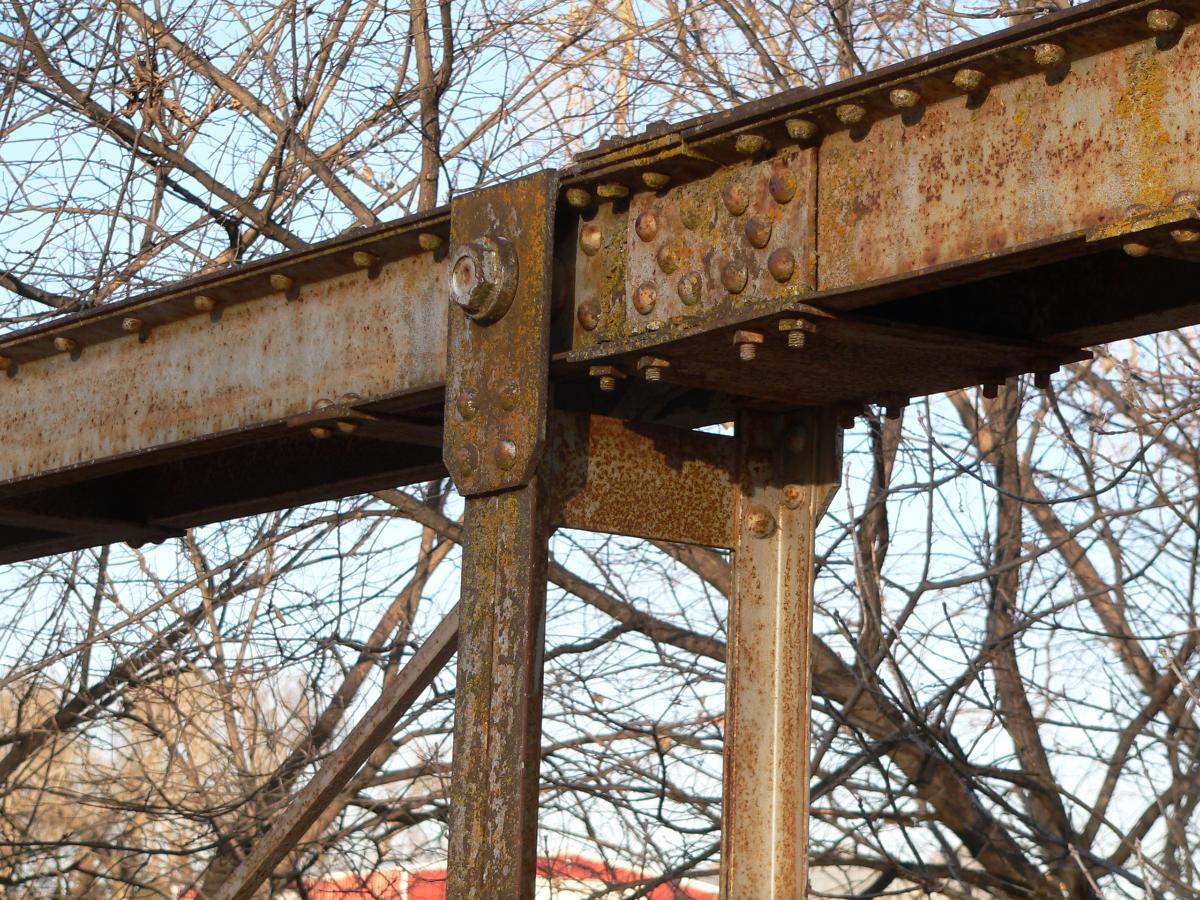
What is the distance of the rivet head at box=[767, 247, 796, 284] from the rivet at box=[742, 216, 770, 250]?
5 cm

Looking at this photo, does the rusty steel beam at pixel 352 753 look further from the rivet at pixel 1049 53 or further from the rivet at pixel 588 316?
the rivet at pixel 1049 53

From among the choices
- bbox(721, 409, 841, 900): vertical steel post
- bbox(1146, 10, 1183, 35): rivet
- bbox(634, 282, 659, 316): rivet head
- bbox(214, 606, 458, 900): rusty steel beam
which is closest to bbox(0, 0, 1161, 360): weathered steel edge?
bbox(1146, 10, 1183, 35): rivet

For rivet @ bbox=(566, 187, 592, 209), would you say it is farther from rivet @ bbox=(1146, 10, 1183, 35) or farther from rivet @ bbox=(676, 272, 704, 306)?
rivet @ bbox=(1146, 10, 1183, 35)

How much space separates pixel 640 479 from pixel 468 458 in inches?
19.9

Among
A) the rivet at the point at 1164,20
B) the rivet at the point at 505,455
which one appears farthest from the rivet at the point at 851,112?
the rivet at the point at 505,455

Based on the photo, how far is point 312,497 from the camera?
18.2 ft

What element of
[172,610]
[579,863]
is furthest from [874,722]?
[172,610]

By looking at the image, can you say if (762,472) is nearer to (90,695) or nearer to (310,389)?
(310,389)

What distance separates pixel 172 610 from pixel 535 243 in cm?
772

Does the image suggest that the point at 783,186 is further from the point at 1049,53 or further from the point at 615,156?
the point at 1049,53

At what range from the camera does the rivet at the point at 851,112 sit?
3.36 meters

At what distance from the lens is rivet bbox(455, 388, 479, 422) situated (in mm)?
3846

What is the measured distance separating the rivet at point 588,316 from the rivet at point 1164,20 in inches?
55.5

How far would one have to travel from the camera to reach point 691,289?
364 centimetres
